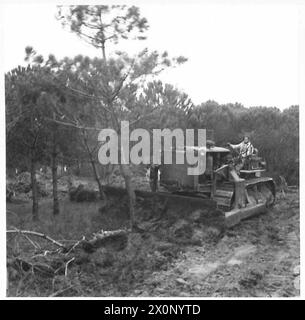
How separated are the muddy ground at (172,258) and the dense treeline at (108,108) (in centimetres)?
72

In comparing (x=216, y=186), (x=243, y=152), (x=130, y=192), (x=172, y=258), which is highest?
(x=243, y=152)

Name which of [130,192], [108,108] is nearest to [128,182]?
[130,192]

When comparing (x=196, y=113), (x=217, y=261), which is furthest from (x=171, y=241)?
(x=196, y=113)

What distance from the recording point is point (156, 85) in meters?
7.46

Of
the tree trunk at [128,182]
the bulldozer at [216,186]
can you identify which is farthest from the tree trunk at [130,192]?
the bulldozer at [216,186]

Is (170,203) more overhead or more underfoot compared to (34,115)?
more underfoot

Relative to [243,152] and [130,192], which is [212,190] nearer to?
[243,152]

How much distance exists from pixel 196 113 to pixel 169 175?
1346 millimetres

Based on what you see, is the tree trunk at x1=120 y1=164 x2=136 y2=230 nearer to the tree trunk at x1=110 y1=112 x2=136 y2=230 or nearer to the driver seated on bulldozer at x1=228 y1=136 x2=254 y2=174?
the tree trunk at x1=110 y1=112 x2=136 y2=230

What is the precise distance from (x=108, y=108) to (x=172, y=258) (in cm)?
303

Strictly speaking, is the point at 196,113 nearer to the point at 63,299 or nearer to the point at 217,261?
the point at 217,261

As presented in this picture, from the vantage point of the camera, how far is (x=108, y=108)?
302 inches

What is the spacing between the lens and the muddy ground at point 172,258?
5098mm
